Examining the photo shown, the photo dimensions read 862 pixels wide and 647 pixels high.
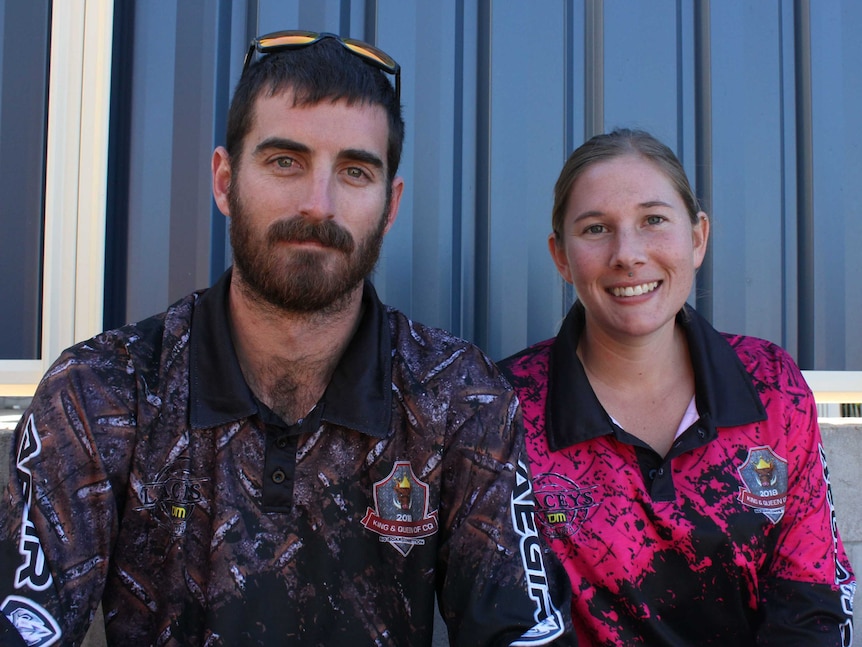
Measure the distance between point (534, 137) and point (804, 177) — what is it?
45.3 inches

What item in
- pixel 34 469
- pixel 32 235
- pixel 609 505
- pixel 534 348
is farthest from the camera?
pixel 32 235

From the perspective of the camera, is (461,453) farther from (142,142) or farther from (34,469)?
(142,142)

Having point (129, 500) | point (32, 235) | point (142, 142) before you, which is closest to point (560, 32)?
point (142, 142)

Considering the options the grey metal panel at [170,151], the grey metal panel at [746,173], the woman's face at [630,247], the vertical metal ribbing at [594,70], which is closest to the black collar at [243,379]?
the woman's face at [630,247]

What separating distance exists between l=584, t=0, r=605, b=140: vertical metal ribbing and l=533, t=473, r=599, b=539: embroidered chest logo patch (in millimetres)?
1498

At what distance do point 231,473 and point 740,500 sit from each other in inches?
51.5

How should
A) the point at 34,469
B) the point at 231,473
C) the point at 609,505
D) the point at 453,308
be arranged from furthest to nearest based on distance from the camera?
the point at 453,308 → the point at 609,505 → the point at 231,473 → the point at 34,469

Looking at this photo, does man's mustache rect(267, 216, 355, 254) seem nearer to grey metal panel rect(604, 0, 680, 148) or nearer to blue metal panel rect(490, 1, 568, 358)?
blue metal panel rect(490, 1, 568, 358)

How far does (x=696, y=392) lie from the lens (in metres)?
2.01

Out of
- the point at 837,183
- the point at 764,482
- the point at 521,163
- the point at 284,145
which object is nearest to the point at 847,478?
the point at 764,482

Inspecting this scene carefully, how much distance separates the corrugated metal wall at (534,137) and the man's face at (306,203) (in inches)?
33.2

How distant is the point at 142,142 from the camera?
2.61 metres

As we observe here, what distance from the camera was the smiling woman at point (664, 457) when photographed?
6.09 feet

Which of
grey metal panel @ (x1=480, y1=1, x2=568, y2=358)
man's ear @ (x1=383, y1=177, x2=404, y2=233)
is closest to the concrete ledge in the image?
grey metal panel @ (x1=480, y1=1, x2=568, y2=358)
